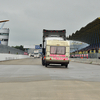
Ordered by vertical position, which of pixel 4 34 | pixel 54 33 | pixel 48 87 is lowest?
pixel 48 87

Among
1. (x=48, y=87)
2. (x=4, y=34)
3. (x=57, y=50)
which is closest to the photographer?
(x=48, y=87)

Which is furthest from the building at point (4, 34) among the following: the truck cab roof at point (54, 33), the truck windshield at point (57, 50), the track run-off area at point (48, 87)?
the track run-off area at point (48, 87)

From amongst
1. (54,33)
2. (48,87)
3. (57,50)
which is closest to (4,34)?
(54,33)

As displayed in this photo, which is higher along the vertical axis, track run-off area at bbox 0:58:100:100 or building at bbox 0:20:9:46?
building at bbox 0:20:9:46

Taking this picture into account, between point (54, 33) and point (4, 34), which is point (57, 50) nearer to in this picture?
point (54, 33)

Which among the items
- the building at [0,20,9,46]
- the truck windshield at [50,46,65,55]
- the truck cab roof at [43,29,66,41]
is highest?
the building at [0,20,9,46]

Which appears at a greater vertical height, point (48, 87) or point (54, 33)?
point (54, 33)

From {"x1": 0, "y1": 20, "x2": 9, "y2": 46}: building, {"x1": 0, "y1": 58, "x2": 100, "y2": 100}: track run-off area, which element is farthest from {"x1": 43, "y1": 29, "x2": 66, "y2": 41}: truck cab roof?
{"x1": 0, "y1": 20, "x2": 9, "y2": 46}: building

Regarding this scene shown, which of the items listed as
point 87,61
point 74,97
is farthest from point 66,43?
point 87,61

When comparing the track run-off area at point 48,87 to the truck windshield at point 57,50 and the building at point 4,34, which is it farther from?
the building at point 4,34

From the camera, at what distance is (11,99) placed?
5113 mm

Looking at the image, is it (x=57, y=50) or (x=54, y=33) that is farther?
(x=54, y=33)

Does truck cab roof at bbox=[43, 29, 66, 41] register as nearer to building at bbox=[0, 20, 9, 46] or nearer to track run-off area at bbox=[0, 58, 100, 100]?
track run-off area at bbox=[0, 58, 100, 100]

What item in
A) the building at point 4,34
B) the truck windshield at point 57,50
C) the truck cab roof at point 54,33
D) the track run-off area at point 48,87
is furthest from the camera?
the building at point 4,34
